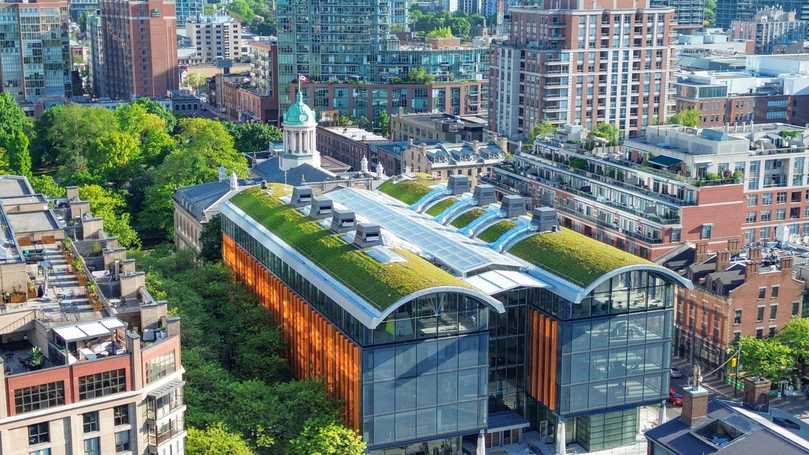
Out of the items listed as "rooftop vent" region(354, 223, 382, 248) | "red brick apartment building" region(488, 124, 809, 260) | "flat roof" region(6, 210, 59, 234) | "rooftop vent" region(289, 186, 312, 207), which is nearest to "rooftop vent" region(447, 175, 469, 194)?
"rooftop vent" region(289, 186, 312, 207)

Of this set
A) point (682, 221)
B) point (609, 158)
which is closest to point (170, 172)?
point (609, 158)

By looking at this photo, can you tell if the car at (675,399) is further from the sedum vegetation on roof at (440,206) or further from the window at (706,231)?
the sedum vegetation on roof at (440,206)

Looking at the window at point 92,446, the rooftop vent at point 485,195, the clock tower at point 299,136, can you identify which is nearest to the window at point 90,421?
the window at point 92,446

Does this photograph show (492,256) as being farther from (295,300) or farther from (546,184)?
(546,184)

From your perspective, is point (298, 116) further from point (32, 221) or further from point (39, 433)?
point (39, 433)

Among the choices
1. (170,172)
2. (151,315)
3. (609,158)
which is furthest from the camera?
(170,172)
